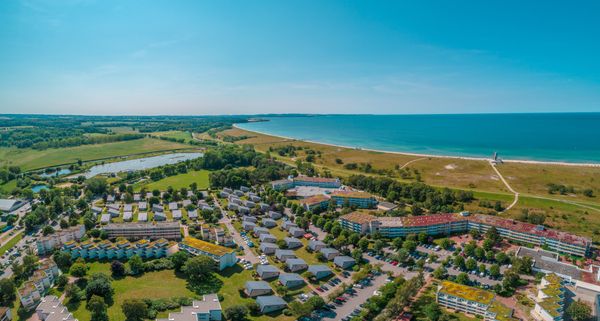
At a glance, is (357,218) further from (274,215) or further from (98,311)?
(98,311)

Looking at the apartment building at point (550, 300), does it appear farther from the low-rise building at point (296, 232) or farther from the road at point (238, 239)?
the road at point (238, 239)

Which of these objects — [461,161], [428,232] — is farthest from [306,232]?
[461,161]

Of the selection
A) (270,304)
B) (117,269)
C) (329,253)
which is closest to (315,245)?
(329,253)

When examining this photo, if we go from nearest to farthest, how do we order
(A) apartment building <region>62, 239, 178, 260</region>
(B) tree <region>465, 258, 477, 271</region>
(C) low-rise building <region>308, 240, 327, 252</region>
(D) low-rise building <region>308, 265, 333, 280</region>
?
1. (D) low-rise building <region>308, 265, 333, 280</region>
2. (B) tree <region>465, 258, 477, 271</region>
3. (A) apartment building <region>62, 239, 178, 260</region>
4. (C) low-rise building <region>308, 240, 327, 252</region>

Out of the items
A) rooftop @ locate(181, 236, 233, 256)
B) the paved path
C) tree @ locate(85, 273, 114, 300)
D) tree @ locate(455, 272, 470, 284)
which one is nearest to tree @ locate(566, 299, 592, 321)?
tree @ locate(455, 272, 470, 284)

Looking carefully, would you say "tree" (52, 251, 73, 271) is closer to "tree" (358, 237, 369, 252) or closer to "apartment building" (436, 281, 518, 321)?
"tree" (358, 237, 369, 252)

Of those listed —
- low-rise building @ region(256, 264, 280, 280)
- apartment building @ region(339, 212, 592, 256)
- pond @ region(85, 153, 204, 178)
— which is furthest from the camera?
pond @ region(85, 153, 204, 178)
